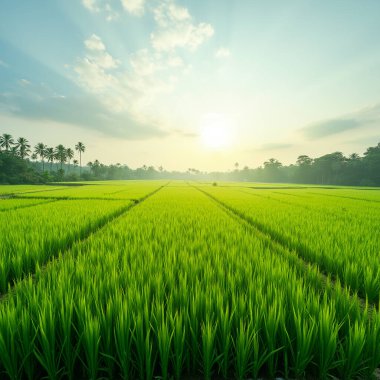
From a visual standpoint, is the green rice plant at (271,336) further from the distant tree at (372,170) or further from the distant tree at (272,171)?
the distant tree at (272,171)

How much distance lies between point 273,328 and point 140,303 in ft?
3.60

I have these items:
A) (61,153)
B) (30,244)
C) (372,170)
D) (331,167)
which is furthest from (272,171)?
(30,244)

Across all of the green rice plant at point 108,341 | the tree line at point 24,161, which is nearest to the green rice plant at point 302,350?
the green rice plant at point 108,341

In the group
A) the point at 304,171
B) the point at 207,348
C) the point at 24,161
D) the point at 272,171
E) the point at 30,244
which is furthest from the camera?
the point at 272,171

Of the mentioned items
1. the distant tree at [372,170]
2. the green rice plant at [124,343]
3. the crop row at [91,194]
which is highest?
the distant tree at [372,170]

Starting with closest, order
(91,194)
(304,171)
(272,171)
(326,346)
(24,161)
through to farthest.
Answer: (326,346), (91,194), (24,161), (304,171), (272,171)

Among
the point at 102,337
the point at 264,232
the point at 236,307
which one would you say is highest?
the point at 236,307

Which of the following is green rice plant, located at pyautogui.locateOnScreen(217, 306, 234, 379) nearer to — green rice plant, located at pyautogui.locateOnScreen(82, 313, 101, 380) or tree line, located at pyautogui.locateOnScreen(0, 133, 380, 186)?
green rice plant, located at pyautogui.locateOnScreen(82, 313, 101, 380)

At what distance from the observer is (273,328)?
1694 millimetres

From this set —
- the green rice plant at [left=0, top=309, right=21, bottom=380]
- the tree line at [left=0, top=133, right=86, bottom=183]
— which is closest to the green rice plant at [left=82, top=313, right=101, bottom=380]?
the green rice plant at [left=0, top=309, right=21, bottom=380]

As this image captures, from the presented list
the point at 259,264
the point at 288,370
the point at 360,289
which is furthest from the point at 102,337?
the point at 360,289

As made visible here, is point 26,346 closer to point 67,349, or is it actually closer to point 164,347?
point 67,349

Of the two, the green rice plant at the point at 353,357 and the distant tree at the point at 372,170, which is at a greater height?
the distant tree at the point at 372,170

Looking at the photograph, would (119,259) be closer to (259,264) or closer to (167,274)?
(167,274)
